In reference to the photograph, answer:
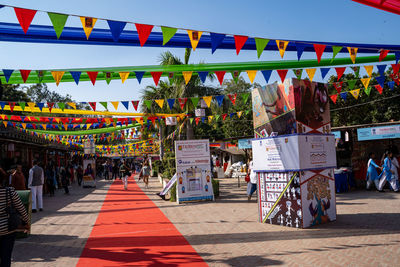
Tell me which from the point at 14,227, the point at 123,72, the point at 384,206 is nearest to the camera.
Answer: the point at 14,227

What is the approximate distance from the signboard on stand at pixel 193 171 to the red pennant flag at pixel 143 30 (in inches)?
244

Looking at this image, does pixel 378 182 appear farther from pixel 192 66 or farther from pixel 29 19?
pixel 29 19

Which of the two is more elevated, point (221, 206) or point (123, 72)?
point (123, 72)

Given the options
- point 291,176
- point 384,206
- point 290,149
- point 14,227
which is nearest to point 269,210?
point 291,176

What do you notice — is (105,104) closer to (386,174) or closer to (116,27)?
(116,27)

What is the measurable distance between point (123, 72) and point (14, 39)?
308 centimetres

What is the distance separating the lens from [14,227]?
4078 millimetres

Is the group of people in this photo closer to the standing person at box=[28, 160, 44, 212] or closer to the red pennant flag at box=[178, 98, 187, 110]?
the red pennant flag at box=[178, 98, 187, 110]

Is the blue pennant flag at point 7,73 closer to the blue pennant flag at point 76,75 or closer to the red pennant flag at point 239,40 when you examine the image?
the blue pennant flag at point 76,75

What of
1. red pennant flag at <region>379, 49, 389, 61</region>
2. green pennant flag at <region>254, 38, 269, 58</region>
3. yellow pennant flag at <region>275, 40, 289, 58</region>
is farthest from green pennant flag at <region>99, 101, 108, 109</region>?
red pennant flag at <region>379, 49, 389, 61</region>

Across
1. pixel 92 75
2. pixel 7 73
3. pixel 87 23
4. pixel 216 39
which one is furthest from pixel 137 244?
pixel 7 73

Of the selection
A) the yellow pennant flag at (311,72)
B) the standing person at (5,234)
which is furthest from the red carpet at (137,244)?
the yellow pennant flag at (311,72)

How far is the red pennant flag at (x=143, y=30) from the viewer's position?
681 cm

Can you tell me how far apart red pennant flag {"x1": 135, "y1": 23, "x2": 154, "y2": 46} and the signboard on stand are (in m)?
6.20
